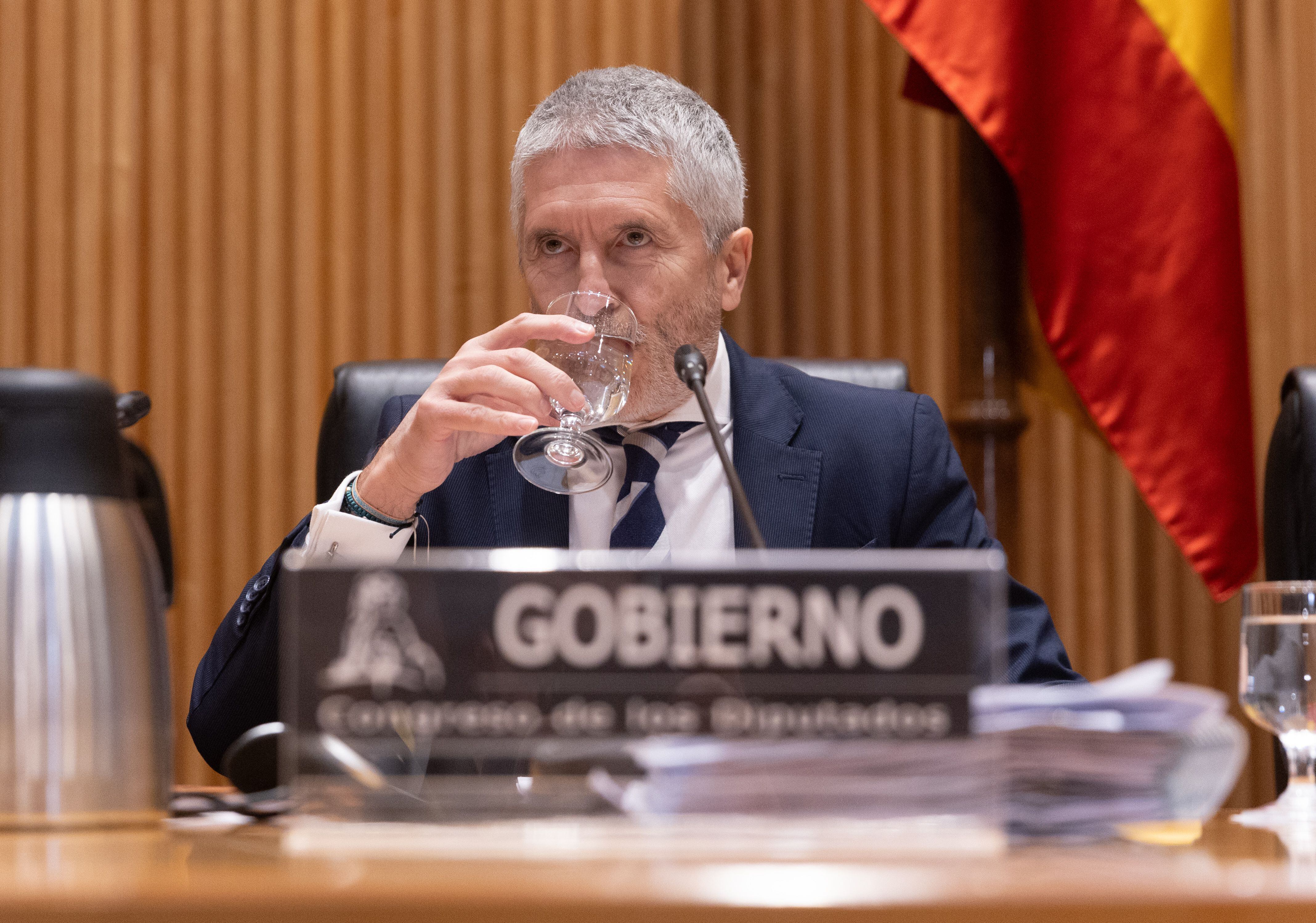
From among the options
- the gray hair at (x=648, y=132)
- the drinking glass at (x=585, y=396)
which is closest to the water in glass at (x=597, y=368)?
the drinking glass at (x=585, y=396)

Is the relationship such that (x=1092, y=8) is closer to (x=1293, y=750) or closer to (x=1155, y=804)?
(x=1293, y=750)

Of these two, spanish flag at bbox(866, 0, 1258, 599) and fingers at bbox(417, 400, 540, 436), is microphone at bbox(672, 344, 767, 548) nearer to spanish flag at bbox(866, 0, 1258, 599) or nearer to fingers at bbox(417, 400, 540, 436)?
fingers at bbox(417, 400, 540, 436)

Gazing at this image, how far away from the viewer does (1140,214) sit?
2.02m

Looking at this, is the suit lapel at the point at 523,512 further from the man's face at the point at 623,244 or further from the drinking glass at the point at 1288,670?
the drinking glass at the point at 1288,670

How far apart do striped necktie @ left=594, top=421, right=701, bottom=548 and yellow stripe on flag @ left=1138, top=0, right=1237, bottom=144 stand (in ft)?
3.55

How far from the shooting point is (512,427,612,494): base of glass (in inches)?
51.6

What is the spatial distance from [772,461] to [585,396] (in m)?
0.40

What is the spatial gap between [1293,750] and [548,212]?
1056 millimetres

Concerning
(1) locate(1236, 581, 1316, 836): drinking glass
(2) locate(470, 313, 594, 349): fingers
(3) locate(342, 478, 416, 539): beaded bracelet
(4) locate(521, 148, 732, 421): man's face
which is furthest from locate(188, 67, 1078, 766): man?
(1) locate(1236, 581, 1316, 836): drinking glass

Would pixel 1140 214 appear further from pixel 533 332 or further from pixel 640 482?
pixel 533 332

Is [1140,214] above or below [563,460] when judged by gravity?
above

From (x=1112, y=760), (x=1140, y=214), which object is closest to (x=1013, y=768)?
(x=1112, y=760)

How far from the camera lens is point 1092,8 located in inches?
80.4

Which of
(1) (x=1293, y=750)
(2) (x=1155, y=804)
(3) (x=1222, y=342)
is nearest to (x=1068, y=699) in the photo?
(2) (x=1155, y=804)
